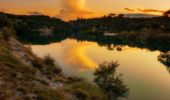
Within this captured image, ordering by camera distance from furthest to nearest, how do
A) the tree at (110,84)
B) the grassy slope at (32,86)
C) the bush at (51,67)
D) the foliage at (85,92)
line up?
the bush at (51,67), the tree at (110,84), the foliage at (85,92), the grassy slope at (32,86)

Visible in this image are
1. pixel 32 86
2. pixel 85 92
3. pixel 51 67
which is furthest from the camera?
pixel 51 67

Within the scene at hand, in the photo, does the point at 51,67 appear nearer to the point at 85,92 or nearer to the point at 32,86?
the point at 85,92

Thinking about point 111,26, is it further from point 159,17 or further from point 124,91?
point 124,91

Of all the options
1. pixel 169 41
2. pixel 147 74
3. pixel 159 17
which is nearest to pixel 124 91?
pixel 147 74

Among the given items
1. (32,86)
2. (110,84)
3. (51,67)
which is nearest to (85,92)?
(32,86)

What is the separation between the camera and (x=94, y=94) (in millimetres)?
18000

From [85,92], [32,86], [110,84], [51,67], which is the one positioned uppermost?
[32,86]

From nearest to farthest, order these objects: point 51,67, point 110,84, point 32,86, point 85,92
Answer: point 32,86, point 85,92, point 110,84, point 51,67

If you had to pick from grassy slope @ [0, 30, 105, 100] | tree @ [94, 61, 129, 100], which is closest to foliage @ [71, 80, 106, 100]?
grassy slope @ [0, 30, 105, 100]

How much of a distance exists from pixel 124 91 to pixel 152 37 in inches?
4064

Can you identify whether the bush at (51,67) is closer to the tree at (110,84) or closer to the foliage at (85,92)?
the tree at (110,84)

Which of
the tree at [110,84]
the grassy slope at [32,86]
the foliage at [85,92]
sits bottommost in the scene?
the tree at [110,84]

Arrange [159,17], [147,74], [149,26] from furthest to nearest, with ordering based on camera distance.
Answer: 1. [159,17]
2. [149,26]
3. [147,74]

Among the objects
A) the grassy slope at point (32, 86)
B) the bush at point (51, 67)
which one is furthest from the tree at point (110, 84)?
the bush at point (51, 67)
